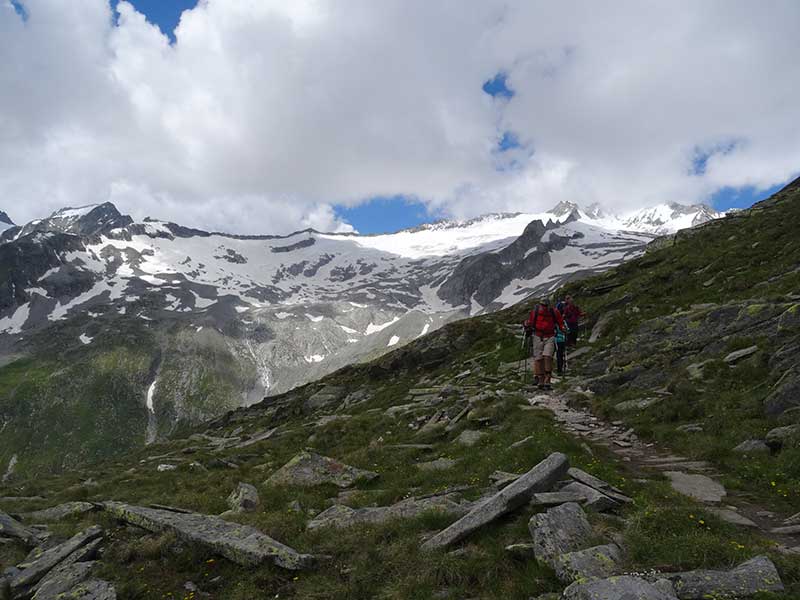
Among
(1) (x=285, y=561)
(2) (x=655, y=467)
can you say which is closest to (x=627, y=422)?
(2) (x=655, y=467)

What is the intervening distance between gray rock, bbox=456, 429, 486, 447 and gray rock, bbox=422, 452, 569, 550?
671 centimetres

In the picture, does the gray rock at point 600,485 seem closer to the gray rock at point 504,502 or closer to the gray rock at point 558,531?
the gray rock at point 504,502

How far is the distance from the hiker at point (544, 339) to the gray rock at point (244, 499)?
1564 centimetres

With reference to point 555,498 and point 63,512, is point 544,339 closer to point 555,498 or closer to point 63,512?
point 555,498

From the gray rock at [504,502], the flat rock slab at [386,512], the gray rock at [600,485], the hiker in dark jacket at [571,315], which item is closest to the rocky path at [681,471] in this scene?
the gray rock at [600,485]

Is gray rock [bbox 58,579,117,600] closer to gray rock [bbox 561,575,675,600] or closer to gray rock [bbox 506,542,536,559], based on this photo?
gray rock [bbox 506,542,536,559]

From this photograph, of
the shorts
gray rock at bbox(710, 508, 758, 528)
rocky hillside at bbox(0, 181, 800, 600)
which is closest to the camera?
rocky hillside at bbox(0, 181, 800, 600)

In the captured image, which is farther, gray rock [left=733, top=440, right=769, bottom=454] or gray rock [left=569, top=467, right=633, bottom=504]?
gray rock [left=733, top=440, right=769, bottom=454]

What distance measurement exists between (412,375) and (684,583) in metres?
39.4

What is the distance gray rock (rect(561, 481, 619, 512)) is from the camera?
8.63 m

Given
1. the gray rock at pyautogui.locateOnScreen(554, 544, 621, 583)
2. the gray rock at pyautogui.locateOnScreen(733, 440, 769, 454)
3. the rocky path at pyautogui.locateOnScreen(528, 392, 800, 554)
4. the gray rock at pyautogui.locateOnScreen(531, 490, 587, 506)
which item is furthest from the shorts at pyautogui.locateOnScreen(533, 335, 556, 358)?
the gray rock at pyautogui.locateOnScreen(554, 544, 621, 583)

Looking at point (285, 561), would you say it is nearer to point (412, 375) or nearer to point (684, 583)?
point (684, 583)

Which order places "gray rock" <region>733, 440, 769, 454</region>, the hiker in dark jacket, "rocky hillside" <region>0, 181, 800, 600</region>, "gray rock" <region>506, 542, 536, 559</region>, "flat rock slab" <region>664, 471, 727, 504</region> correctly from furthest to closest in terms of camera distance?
the hiker in dark jacket, "gray rock" <region>733, 440, 769, 454</region>, "flat rock slab" <region>664, 471, 727, 504</region>, "gray rock" <region>506, 542, 536, 559</region>, "rocky hillside" <region>0, 181, 800, 600</region>

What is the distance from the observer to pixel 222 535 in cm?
954
